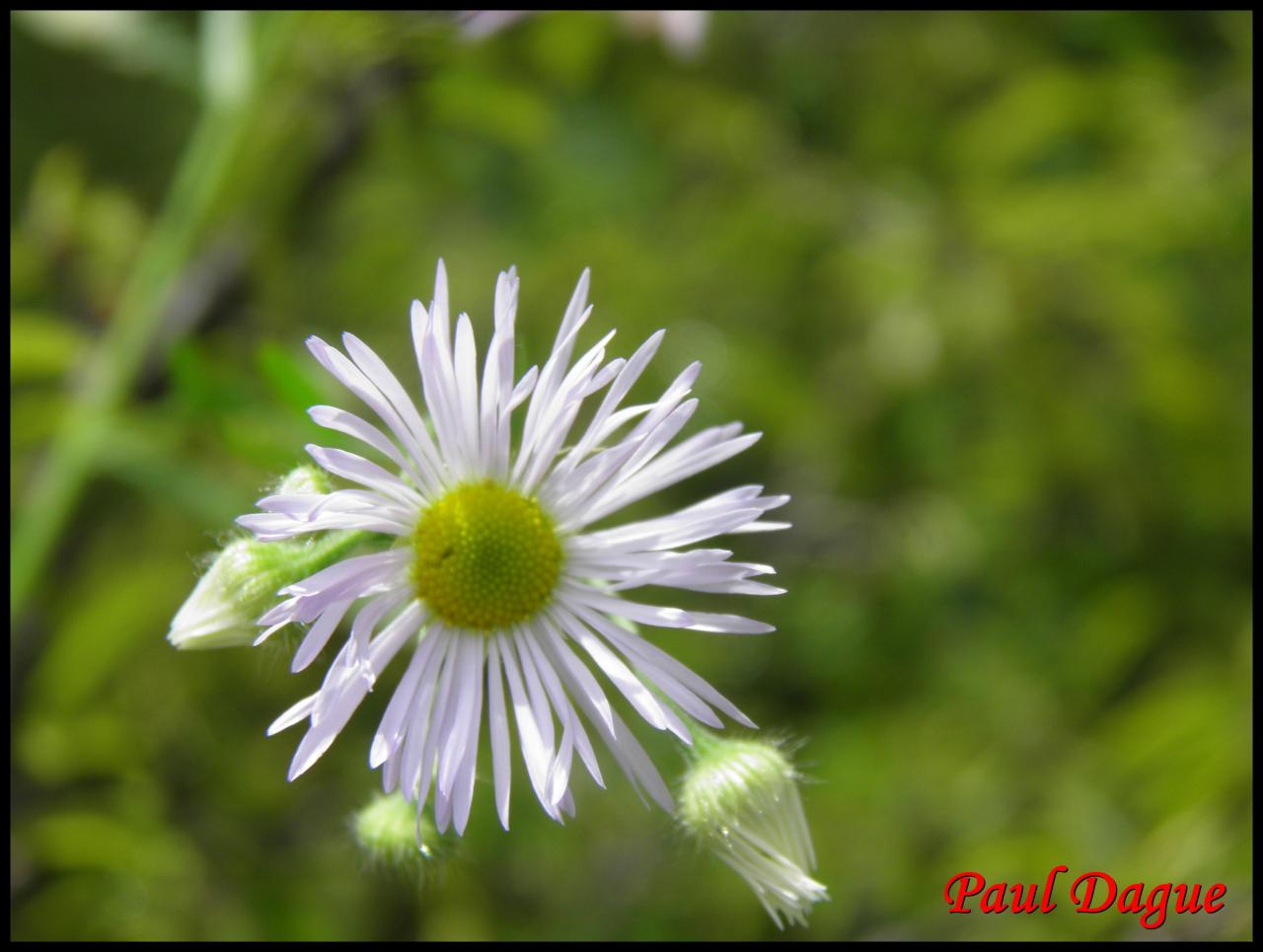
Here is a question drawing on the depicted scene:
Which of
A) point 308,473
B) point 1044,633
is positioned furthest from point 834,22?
point 308,473

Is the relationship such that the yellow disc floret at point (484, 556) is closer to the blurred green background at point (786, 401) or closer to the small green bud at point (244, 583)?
the small green bud at point (244, 583)

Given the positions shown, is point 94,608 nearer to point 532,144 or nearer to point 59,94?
point 532,144

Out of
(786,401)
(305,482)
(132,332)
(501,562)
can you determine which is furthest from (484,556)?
(786,401)
